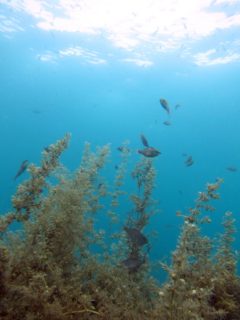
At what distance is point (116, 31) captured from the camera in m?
26.5

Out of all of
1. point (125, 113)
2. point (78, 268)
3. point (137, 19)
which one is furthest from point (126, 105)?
point (78, 268)

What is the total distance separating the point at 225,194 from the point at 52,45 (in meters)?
91.2

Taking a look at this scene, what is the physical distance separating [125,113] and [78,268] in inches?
2852

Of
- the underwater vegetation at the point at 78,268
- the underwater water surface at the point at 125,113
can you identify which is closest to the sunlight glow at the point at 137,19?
the underwater water surface at the point at 125,113

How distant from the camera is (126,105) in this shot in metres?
65.2

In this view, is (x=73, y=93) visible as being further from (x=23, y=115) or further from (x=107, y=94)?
(x=23, y=115)

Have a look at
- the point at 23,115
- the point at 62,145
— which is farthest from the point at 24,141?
the point at 62,145

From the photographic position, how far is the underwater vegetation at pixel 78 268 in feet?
12.2

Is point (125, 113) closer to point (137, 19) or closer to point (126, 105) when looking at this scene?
point (126, 105)

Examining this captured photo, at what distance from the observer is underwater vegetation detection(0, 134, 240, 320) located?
12.2ft

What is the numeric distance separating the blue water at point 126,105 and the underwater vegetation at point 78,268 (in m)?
6.42

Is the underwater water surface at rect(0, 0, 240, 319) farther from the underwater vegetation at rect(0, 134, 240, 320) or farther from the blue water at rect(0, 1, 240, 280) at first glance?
the blue water at rect(0, 1, 240, 280)

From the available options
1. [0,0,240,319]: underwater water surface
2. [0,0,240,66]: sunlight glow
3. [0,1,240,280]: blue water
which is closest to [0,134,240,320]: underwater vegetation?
[0,0,240,319]: underwater water surface

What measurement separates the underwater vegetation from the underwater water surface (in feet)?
0.12
